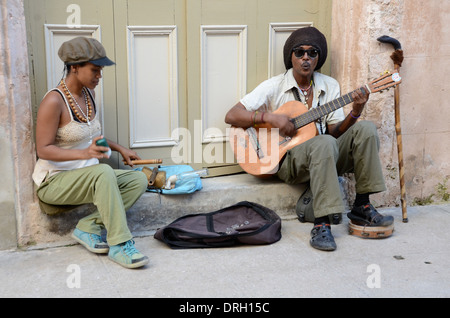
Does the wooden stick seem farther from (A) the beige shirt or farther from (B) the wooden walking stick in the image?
(A) the beige shirt

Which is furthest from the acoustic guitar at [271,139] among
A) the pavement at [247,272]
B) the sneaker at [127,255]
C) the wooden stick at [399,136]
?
the sneaker at [127,255]

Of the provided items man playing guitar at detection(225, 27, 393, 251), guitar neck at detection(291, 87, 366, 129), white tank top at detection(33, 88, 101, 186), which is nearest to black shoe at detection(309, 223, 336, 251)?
man playing guitar at detection(225, 27, 393, 251)

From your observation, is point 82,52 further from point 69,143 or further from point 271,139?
point 271,139

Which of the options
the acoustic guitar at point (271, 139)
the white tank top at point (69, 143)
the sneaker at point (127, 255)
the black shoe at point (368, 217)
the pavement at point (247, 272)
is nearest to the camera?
the pavement at point (247, 272)

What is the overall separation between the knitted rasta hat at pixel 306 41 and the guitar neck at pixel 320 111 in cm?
38

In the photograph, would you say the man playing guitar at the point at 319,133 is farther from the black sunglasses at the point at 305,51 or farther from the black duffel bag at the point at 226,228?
the black duffel bag at the point at 226,228

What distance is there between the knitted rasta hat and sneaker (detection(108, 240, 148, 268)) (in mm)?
1711

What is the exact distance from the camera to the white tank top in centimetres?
313

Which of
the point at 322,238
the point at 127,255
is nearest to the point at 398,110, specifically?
the point at 322,238

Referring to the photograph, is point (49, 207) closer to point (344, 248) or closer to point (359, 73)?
point (344, 248)

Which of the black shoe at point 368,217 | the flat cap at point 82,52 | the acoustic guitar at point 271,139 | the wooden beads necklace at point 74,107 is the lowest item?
the black shoe at point 368,217

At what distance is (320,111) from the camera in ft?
12.2

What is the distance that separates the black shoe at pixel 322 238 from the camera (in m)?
3.35

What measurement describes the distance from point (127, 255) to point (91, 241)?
1.00 ft
